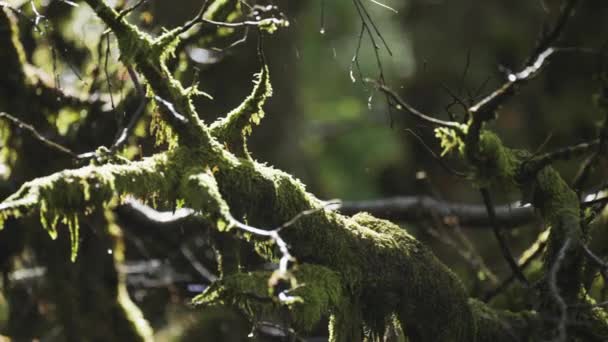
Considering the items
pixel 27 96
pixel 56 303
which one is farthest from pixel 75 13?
pixel 56 303

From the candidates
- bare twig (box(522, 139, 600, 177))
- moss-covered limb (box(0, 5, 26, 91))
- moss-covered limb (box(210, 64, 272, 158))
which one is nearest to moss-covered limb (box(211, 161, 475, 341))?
moss-covered limb (box(210, 64, 272, 158))

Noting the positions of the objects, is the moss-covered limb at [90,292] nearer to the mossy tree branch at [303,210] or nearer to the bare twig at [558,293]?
the mossy tree branch at [303,210]

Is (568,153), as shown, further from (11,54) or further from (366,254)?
(11,54)

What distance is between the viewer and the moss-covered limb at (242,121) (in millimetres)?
2773

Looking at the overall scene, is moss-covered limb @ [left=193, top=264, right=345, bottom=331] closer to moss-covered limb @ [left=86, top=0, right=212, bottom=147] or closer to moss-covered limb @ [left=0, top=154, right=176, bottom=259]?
moss-covered limb @ [left=0, top=154, right=176, bottom=259]

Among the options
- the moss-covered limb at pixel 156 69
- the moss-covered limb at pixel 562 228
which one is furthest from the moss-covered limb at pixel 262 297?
the moss-covered limb at pixel 562 228

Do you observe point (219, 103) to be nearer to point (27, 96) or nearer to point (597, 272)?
point (27, 96)

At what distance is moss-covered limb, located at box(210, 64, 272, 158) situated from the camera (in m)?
2.77

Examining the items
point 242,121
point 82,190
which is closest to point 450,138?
point 242,121

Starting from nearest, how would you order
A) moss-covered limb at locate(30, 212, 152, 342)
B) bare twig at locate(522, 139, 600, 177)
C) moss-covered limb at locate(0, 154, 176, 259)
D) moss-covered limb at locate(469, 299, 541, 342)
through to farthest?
moss-covered limb at locate(0, 154, 176, 259)
bare twig at locate(522, 139, 600, 177)
moss-covered limb at locate(469, 299, 541, 342)
moss-covered limb at locate(30, 212, 152, 342)

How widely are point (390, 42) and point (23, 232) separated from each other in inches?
360

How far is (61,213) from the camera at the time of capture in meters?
2.18

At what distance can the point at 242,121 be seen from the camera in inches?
111

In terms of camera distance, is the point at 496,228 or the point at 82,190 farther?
the point at 496,228
